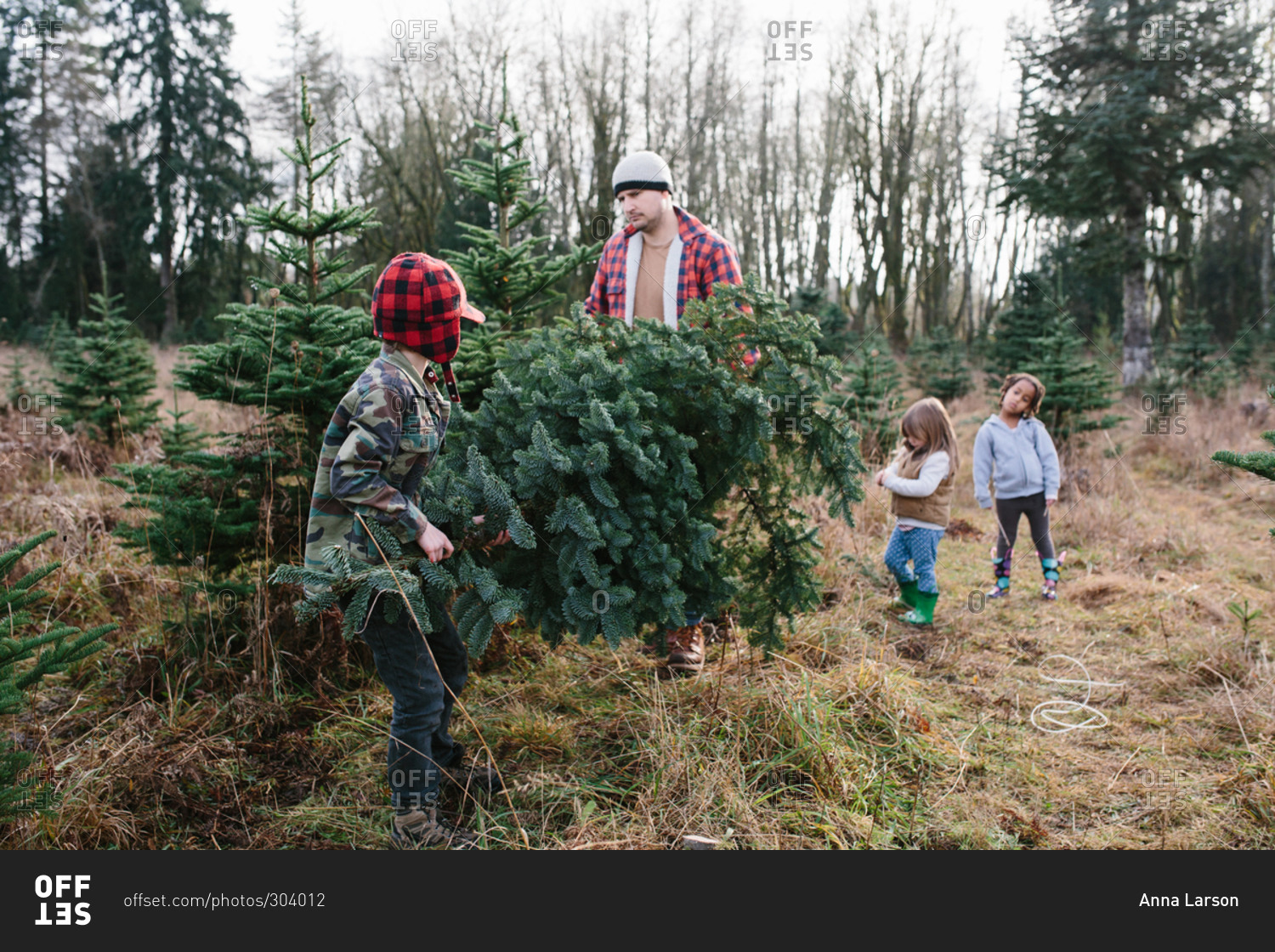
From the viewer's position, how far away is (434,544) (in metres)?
2.33

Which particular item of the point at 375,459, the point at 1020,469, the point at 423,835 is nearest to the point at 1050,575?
the point at 1020,469

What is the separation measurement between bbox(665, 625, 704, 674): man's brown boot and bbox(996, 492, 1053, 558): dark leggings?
9.31 ft

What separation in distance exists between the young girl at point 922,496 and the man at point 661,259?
5.56 ft

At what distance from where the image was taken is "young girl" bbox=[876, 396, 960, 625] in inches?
188

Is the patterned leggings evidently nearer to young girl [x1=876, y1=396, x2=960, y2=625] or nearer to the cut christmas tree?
young girl [x1=876, y1=396, x2=960, y2=625]

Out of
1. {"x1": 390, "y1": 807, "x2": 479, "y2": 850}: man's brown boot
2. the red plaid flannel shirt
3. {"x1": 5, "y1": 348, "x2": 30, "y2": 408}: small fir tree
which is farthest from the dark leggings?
{"x1": 5, "y1": 348, "x2": 30, "y2": 408}: small fir tree

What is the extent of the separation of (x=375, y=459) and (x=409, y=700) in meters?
0.83

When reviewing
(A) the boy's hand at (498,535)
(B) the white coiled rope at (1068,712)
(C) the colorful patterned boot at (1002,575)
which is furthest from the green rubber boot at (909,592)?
(A) the boy's hand at (498,535)

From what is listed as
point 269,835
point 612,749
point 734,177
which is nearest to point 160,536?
point 269,835

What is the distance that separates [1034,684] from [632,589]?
2609 mm

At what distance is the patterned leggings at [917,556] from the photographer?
190 inches

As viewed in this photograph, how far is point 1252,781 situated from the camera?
301cm

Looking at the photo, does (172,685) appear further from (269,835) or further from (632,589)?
(632,589)

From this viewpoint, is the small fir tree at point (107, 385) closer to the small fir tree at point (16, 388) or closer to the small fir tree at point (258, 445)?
the small fir tree at point (16, 388)
